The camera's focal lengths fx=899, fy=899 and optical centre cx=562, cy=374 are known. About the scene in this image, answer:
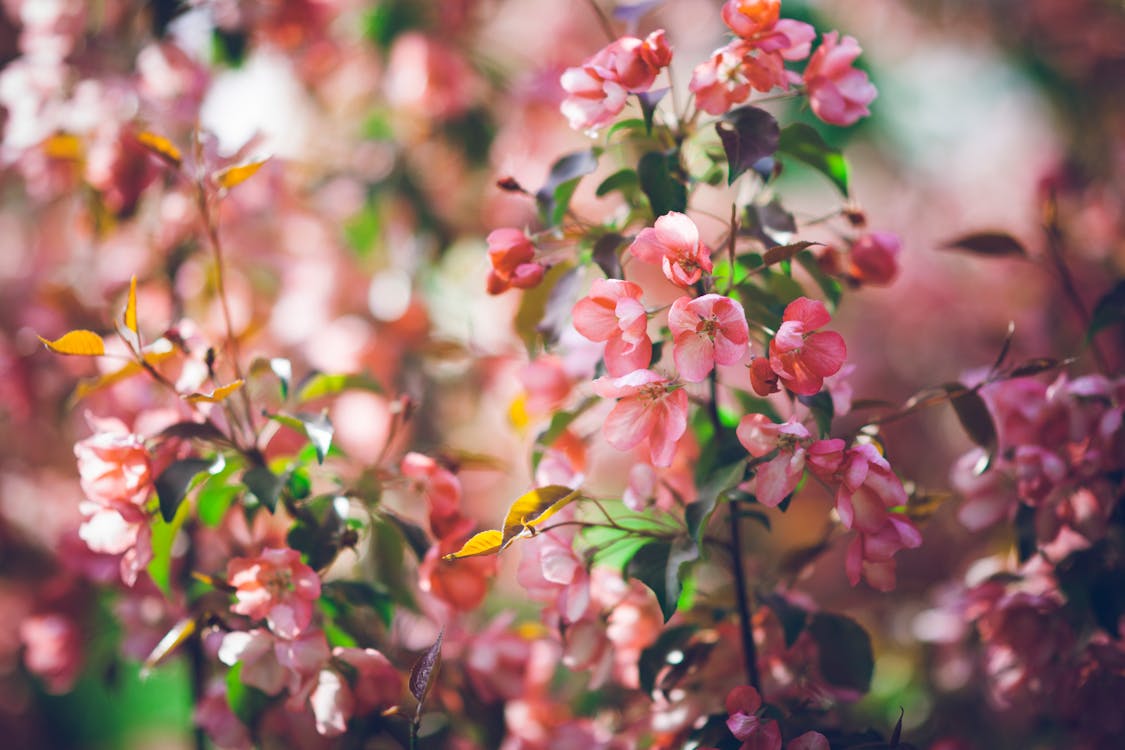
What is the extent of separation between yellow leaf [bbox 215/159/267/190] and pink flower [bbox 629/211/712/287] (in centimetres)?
34

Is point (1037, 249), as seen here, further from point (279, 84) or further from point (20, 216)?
point (20, 216)

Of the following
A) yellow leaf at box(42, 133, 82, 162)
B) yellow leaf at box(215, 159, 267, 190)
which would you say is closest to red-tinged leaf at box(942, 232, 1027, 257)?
yellow leaf at box(215, 159, 267, 190)

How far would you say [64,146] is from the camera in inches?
41.4

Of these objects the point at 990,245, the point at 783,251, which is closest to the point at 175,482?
the point at 783,251

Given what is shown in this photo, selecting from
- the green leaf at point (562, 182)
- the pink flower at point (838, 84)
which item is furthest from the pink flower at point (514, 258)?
the pink flower at point (838, 84)

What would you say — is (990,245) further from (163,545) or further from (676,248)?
(163,545)

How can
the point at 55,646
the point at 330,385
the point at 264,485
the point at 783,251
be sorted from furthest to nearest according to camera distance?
the point at 55,646
the point at 330,385
the point at 264,485
the point at 783,251

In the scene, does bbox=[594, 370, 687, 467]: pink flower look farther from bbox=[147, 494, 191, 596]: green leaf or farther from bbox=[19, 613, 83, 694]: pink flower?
bbox=[19, 613, 83, 694]: pink flower

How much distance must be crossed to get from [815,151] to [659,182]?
16cm

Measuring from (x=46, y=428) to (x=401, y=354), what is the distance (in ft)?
2.08

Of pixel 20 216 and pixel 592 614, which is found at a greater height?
pixel 592 614

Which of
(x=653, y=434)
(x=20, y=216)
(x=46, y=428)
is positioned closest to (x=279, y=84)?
(x=46, y=428)

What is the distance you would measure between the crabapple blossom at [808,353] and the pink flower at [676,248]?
7 cm

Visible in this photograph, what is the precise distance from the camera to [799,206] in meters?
2.73
